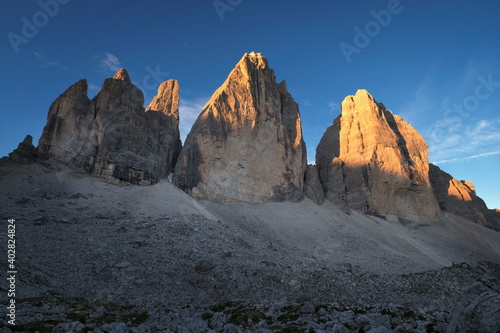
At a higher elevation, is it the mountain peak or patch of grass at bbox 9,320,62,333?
the mountain peak

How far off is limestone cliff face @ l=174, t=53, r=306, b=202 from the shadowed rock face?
20.8ft

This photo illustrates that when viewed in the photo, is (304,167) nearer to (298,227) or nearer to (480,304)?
(298,227)

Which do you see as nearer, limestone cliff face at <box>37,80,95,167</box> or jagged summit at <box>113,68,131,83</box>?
limestone cliff face at <box>37,80,95,167</box>

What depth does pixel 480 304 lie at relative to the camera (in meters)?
7.41

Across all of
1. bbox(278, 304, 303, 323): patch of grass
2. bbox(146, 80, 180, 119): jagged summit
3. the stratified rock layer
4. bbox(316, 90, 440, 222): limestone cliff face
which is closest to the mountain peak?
bbox(146, 80, 180, 119): jagged summit

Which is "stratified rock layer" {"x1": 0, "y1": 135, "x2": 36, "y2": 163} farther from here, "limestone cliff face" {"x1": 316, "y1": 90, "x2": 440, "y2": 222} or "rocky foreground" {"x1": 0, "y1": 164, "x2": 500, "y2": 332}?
"limestone cliff face" {"x1": 316, "y1": 90, "x2": 440, "y2": 222}

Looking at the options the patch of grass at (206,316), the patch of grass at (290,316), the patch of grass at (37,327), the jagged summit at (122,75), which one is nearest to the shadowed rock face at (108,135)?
the jagged summit at (122,75)

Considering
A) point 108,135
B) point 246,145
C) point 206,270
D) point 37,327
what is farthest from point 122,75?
point 37,327

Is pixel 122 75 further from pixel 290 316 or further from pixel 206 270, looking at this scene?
pixel 290 316

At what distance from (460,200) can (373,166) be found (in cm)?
3428

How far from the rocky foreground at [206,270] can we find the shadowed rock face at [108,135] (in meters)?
3.05

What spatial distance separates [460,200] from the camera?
85.0 meters

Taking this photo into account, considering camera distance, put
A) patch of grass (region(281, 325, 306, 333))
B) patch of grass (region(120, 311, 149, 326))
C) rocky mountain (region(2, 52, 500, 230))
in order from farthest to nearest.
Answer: rocky mountain (region(2, 52, 500, 230)) → patch of grass (region(120, 311, 149, 326)) → patch of grass (region(281, 325, 306, 333))

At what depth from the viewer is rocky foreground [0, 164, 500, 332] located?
11688mm
